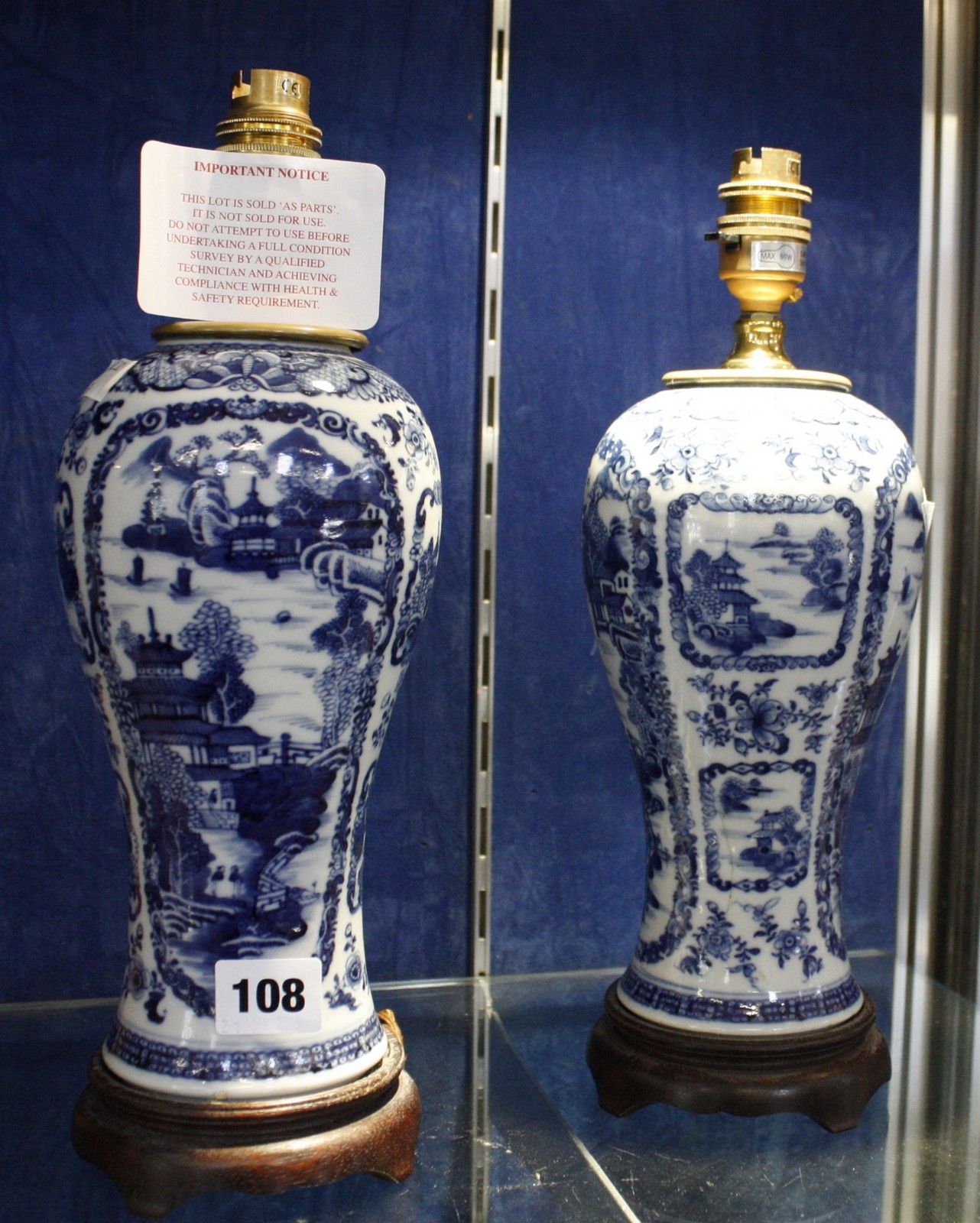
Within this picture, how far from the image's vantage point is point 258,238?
106cm

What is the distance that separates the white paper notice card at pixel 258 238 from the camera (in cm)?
105

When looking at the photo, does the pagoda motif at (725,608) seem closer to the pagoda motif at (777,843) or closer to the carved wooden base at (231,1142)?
the pagoda motif at (777,843)

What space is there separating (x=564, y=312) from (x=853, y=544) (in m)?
0.44

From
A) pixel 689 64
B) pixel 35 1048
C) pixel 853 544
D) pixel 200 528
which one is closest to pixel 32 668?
pixel 35 1048

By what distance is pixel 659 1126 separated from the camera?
1.17 meters

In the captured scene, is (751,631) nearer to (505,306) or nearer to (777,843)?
(777,843)

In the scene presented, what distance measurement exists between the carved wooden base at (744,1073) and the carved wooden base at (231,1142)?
0.21 metres

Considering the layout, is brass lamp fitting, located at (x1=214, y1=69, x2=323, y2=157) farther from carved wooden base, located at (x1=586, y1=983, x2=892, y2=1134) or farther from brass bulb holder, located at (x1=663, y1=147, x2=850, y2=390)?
carved wooden base, located at (x1=586, y1=983, x2=892, y2=1134)

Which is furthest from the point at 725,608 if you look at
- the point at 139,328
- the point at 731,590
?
the point at 139,328

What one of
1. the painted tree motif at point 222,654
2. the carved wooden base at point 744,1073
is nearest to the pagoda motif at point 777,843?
the carved wooden base at point 744,1073

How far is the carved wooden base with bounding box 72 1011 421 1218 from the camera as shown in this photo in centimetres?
102

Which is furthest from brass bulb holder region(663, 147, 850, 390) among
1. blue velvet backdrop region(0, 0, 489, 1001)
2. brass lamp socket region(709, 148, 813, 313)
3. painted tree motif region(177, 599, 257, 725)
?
painted tree motif region(177, 599, 257, 725)

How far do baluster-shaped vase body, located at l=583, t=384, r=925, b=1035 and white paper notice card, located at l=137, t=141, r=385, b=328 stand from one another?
0.84 ft

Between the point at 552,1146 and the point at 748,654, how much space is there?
393mm
